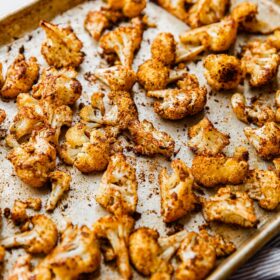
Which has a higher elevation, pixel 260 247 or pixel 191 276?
pixel 191 276

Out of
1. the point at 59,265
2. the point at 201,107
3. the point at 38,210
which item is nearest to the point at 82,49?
the point at 201,107

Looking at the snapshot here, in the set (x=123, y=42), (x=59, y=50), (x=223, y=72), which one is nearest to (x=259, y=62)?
(x=223, y=72)

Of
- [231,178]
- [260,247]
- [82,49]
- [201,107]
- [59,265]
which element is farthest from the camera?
[82,49]

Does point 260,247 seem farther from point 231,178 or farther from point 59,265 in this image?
point 59,265

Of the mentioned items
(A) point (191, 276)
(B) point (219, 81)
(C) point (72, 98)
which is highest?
(C) point (72, 98)

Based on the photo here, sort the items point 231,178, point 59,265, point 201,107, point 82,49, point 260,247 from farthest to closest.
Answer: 1. point 82,49
2. point 201,107
3. point 231,178
4. point 260,247
5. point 59,265

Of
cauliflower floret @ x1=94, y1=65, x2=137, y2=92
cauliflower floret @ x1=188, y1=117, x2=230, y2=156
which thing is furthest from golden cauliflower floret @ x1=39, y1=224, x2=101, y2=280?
cauliflower floret @ x1=94, y1=65, x2=137, y2=92
